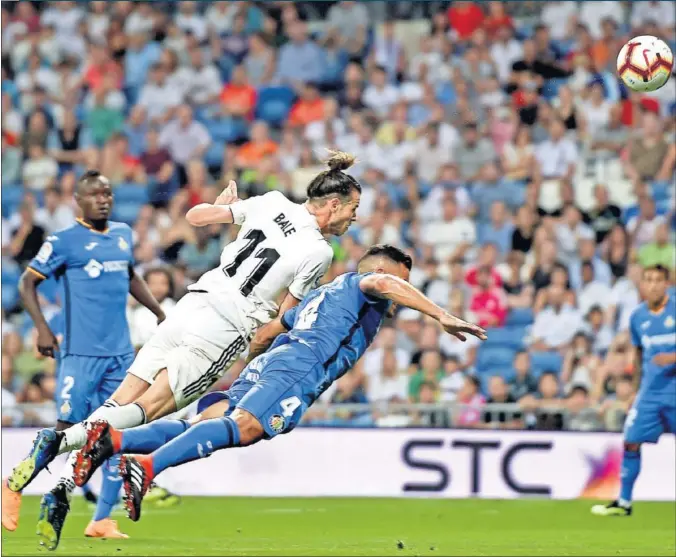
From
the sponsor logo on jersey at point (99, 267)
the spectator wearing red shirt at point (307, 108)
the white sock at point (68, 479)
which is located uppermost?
the spectator wearing red shirt at point (307, 108)

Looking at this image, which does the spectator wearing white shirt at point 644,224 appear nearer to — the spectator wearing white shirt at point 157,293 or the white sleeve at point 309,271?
the spectator wearing white shirt at point 157,293

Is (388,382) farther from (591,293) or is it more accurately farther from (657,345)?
(657,345)

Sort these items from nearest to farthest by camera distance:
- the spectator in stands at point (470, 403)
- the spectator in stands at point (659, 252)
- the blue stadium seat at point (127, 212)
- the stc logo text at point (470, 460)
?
1. the stc logo text at point (470, 460)
2. the spectator in stands at point (470, 403)
3. the spectator in stands at point (659, 252)
4. the blue stadium seat at point (127, 212)

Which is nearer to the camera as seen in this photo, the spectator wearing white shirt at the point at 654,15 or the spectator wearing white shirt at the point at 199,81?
the spectator wearing white shirt at the point at 654,15

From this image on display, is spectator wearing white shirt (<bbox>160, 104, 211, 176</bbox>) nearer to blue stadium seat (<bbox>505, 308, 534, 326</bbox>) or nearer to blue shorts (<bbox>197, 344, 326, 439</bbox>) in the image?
blue stadium seat (<bbox>505, 308, 534, 326</bbox>)

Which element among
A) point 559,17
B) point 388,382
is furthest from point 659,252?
point 559,17

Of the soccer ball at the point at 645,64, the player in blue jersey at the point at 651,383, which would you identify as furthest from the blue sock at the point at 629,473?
the soccer ball at the point at 645,64

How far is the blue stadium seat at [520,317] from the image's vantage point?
18.2 metres

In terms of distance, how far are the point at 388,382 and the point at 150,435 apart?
844 centimetres

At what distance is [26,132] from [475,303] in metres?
7.72

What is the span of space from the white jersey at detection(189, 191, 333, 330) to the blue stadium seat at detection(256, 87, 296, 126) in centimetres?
1199

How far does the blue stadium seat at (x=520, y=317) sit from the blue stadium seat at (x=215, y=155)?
535cm

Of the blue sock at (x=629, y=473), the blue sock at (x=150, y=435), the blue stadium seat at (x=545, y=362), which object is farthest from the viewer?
the blue stadium seat at (x=545, y=362)

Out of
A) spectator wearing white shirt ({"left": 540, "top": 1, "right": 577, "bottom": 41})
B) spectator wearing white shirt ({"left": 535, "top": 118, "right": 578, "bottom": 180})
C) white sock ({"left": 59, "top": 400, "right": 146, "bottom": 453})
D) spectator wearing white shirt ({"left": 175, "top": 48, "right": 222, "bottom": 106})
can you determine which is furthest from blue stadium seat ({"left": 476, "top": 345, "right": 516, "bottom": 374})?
white sock ({"left": 59, "top": 400, "right": 146, "bottom": 453})
